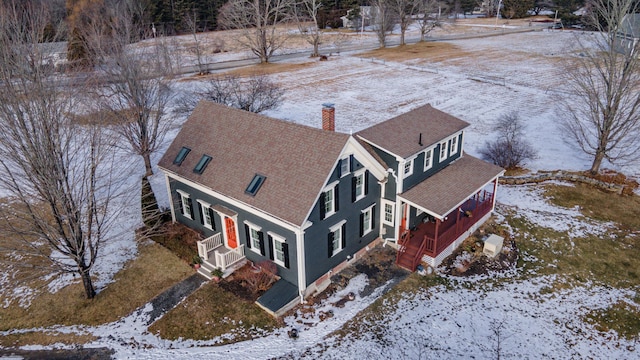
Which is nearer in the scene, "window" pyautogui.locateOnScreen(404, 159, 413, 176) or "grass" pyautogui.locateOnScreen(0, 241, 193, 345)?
"grass" pyautogui.locateOnScreen(0, 241, 193, 345)

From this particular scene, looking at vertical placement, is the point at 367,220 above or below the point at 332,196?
below

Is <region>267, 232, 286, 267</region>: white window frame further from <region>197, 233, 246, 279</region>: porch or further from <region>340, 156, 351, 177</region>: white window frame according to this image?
<region>340, 156, 351, 177</region>: white window frame

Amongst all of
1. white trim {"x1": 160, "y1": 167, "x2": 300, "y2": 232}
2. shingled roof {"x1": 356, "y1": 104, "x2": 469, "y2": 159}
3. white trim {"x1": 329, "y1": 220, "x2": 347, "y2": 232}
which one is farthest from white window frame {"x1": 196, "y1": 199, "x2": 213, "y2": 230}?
shingled roof {"x1": 356, "y1": 104, "x2": 469, "y2": 159}

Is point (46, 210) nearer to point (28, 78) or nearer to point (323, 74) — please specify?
point (28, 78)

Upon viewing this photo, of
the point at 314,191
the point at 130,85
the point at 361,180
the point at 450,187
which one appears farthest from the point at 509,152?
the point at 130,85

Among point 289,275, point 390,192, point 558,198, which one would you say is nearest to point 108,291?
point 289,275

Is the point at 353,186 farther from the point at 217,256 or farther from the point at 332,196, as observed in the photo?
the point at 217,256
